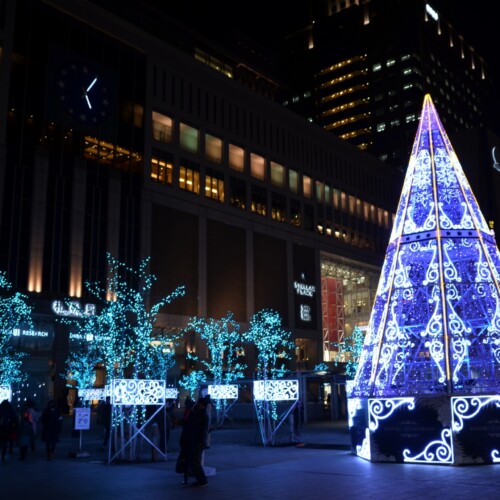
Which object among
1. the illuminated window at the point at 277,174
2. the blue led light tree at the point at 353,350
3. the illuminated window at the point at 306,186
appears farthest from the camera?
the illuminated window at the point at 306,186

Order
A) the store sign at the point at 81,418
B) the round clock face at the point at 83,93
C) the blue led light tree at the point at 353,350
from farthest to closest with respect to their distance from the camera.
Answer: the round clock face at the point at 83,93
the blue led light tree at the point at 353,350
the store sign at the point at 81,418

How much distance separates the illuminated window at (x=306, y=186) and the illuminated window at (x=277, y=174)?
3.13 metres

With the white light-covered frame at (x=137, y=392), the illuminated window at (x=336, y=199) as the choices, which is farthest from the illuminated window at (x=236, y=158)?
the white light-covered frame at (x=137, y=392)

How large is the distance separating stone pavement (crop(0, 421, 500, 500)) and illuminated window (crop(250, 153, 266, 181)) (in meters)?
41.0

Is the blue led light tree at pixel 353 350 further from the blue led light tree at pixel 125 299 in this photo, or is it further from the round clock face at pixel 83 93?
the round clock face at pixel 83 93

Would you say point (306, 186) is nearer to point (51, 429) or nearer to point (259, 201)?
point (259, 201)

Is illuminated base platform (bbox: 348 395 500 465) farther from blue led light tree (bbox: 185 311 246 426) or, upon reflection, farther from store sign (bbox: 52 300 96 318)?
blue led light tree (bbox: 185 311 246 426)

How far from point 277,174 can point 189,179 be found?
39.9ft

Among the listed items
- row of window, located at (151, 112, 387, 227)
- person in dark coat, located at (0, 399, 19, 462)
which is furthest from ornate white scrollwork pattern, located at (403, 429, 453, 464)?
row of window, located at (151, 112, 387, 227)

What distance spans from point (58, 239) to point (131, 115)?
11906 millimetres

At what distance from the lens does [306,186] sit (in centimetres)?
6244

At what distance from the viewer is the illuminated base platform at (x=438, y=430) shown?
13617 mm

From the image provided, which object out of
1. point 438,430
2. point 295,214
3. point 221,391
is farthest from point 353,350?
point 438,430

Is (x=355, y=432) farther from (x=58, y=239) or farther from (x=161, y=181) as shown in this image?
(x=161, y=181)
